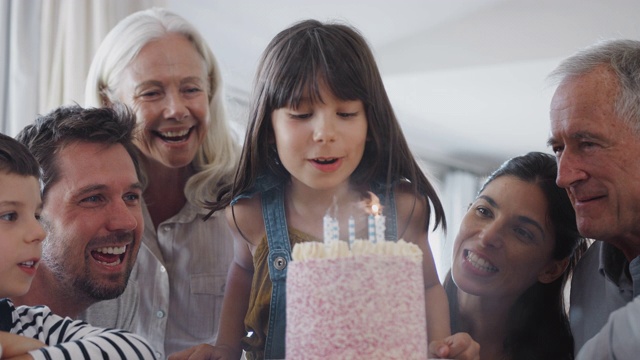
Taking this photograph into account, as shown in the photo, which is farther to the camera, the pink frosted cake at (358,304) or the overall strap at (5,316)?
the overall strap at (5,316)

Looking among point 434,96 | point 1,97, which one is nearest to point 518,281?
point 434,96

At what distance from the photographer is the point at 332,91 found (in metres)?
0.95

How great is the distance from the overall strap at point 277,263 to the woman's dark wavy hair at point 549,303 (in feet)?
0.91

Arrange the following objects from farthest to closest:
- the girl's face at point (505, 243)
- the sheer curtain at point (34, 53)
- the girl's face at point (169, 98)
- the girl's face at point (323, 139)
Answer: the sheer curtain at point (34, 53)
the girl's face at point (169, 98)
the girl's face at point (505, 243)
the girl's face at point (323, 139)

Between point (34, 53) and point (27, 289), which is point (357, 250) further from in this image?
point (34, 53)

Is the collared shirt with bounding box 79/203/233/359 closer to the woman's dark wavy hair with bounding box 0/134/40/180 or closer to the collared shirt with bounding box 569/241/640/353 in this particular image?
the woman's dark wavy hair with bounding box 0/134/40/180

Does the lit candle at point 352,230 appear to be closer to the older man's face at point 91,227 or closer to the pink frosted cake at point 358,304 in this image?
the pink frosted cake at point 358,304

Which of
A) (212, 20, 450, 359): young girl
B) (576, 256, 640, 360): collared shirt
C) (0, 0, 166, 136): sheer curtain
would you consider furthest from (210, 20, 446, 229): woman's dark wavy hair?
(0, 0, 166, 136): sheer curtain

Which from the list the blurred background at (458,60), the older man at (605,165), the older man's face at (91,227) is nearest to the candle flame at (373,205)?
the blurred background at (458,60)

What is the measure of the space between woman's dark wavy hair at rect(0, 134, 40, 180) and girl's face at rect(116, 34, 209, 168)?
0.78ft

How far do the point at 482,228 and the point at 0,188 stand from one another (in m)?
0.55

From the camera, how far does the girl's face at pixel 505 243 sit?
3.51 ft

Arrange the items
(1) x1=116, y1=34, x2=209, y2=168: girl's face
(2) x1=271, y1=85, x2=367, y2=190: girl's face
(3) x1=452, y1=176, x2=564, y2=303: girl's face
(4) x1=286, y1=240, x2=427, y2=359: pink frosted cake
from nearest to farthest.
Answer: (4) x1=286, y1=240, x2=427, y2=359: pink frosted cake → (2) x1=271, y1=85, x2=367, y2=190: girl's face → (3) x1=452, y1=176, x2=564, y2=303: girl's face → (1) x1=116, y1=34, x2=209, y2=168: girl's face

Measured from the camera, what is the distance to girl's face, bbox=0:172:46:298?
940 mm
